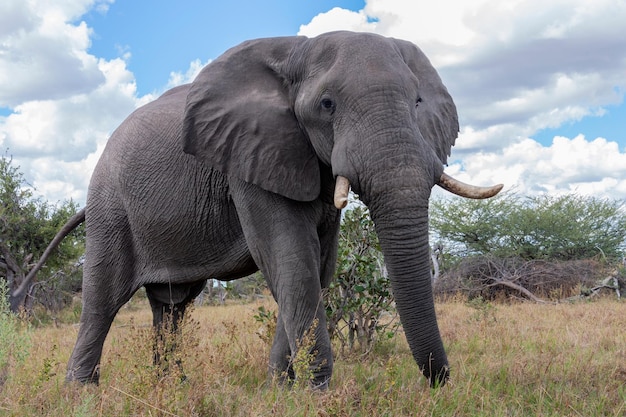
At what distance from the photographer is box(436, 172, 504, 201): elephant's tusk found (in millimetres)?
3705

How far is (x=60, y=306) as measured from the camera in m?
17.7

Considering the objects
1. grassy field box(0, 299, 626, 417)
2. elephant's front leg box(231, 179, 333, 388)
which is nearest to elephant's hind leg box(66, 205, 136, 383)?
grassy field box(0, 299, 626, 417)

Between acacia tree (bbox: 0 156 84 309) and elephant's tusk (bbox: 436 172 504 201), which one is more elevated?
acacia tree (bbox: 0 156 84 309)

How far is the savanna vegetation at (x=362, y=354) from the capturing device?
3.56 metres

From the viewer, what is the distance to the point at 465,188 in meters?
3.75

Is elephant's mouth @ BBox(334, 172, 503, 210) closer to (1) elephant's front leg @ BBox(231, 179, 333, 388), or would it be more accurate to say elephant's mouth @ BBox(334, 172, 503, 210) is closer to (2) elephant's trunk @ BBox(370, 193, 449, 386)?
(2) elephant's trunk @ BBox(370, 193, 449, 386)

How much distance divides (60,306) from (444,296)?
10023mm

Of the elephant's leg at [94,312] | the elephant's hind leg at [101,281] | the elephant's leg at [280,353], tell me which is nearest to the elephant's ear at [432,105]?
the elephant's leg at [280,353]

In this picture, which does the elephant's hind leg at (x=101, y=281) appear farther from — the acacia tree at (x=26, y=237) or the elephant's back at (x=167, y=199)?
the acacia tree at (x=26, y=237)

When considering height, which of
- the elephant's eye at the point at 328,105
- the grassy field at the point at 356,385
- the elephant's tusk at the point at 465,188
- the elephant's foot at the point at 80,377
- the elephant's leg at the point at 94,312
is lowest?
the grassy field at the point at 356,385

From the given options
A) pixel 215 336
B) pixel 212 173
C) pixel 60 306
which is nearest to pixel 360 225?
pixel 212 173

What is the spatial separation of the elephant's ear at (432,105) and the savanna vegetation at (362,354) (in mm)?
1372

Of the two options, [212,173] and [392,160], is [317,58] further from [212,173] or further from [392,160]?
[212,173]

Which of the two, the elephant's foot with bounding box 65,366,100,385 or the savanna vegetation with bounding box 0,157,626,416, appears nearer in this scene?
the savanna vegetation with bounding box 0,157,626,416
